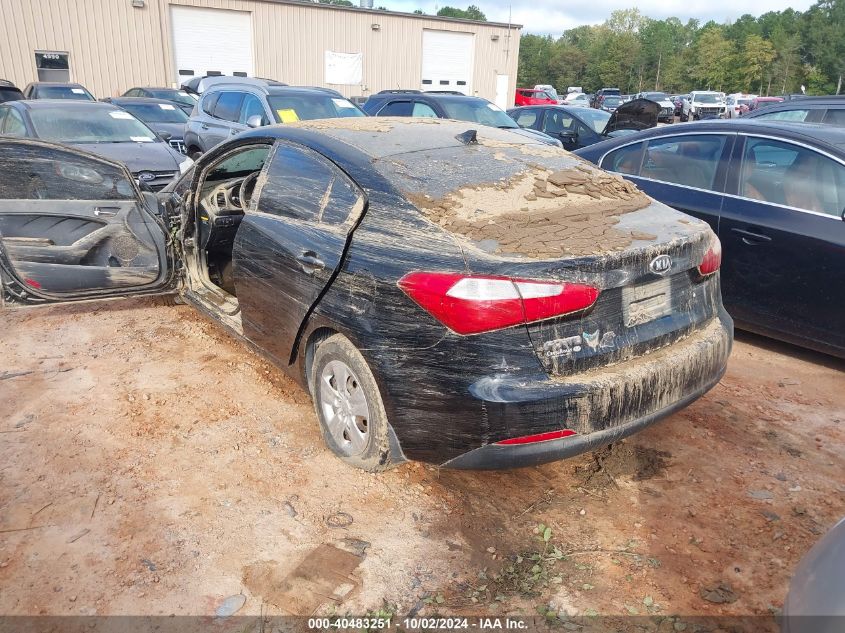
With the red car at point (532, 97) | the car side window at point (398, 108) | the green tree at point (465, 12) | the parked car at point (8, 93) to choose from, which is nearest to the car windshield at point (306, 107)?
the car side window at point (398, 108)

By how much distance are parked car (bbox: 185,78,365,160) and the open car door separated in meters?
4.42

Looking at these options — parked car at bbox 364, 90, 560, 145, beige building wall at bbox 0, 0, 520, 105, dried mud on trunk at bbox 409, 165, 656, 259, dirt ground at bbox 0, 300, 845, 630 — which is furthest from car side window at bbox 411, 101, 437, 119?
beige building wall at bbox 0, 0, 520, 105

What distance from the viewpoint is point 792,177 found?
14.7 ft

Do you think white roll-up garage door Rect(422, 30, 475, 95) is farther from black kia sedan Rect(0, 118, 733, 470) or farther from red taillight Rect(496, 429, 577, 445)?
red taillight Rect(496, 429, 577, 445)

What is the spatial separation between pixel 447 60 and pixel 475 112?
21.9 metres

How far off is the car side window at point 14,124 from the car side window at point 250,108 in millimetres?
2907

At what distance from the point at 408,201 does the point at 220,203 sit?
2.54 metres

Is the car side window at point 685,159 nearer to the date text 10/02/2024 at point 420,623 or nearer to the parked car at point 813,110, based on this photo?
the parked car at point 813,110

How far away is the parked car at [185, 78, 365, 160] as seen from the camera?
9.55m

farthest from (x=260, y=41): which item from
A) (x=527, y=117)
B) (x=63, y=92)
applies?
(x=527, y=117)

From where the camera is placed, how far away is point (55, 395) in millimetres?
4016

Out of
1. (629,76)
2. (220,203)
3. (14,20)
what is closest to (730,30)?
(629,76)

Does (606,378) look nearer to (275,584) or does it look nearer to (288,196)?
(275,584)

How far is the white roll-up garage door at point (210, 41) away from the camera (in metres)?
25.4
